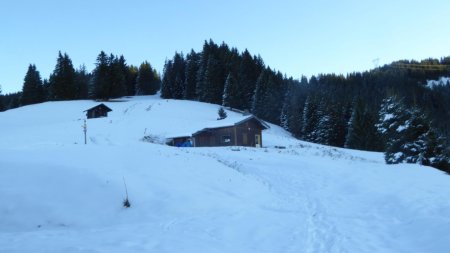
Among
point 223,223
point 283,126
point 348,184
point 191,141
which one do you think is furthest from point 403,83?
point 223,223

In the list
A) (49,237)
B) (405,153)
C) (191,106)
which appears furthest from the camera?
(191,106)

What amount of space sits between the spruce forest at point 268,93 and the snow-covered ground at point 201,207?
49.3 ft

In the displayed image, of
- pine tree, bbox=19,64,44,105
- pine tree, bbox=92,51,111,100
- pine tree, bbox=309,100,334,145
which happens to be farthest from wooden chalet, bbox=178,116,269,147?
pine tree, bbox=19,64,44,105

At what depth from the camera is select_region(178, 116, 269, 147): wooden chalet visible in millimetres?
47469

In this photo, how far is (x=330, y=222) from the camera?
10.2 m

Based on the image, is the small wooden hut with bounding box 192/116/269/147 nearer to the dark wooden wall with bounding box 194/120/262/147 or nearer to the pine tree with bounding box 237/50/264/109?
the dark wooden wall with bounding box 194/120/262/147

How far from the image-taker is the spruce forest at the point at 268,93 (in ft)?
196

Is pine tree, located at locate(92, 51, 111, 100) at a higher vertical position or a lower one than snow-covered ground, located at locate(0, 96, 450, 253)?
higher

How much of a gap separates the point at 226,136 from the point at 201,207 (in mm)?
36346

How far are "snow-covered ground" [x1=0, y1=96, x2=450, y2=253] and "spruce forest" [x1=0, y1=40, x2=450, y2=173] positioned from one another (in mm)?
15041

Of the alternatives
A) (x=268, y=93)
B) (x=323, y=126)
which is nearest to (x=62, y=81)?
(x=268, y=93)

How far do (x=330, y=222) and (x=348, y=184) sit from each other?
7.16 metres

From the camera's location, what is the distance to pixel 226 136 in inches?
1887

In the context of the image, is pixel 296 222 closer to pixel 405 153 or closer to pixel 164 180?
pixel 164 180
